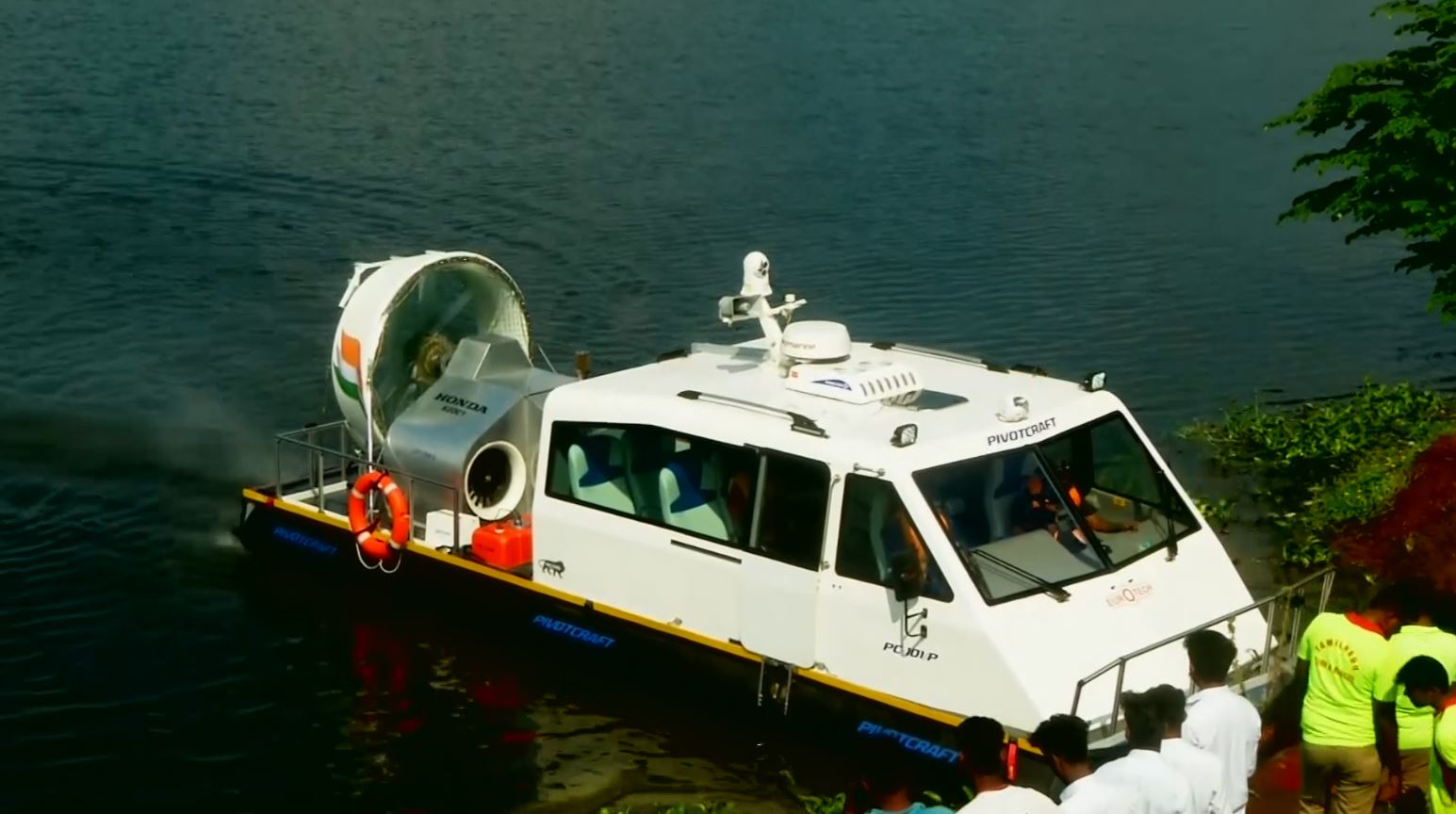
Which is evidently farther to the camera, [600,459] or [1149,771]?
[600,459]

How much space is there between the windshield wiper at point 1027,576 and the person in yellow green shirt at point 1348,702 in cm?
217

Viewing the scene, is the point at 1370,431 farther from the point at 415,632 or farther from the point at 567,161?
the point at 567,161

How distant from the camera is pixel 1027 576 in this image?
1257 centimetres

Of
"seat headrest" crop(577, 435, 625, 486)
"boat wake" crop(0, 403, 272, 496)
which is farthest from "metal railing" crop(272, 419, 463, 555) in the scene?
"seat headrest" crop(577, 435, 625, 486)

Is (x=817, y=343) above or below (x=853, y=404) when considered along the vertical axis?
above

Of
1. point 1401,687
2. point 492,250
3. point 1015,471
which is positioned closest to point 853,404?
point 1015,471

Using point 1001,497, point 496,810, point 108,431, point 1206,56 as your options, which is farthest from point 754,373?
point 1206,56

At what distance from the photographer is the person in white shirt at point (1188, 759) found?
8672 mm

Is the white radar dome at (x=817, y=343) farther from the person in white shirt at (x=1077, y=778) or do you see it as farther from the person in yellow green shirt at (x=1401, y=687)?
the person in white shirt at (x=1077, y=778)

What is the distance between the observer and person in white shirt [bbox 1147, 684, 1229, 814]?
867 cm

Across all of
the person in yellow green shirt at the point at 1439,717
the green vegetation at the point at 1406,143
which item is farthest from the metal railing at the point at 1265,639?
the green vegetation at the point at 1406,143

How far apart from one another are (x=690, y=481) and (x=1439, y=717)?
6.24 meters

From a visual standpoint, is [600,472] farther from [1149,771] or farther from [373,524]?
[1149,771]

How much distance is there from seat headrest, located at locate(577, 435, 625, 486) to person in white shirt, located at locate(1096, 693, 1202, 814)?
6.45 metres
